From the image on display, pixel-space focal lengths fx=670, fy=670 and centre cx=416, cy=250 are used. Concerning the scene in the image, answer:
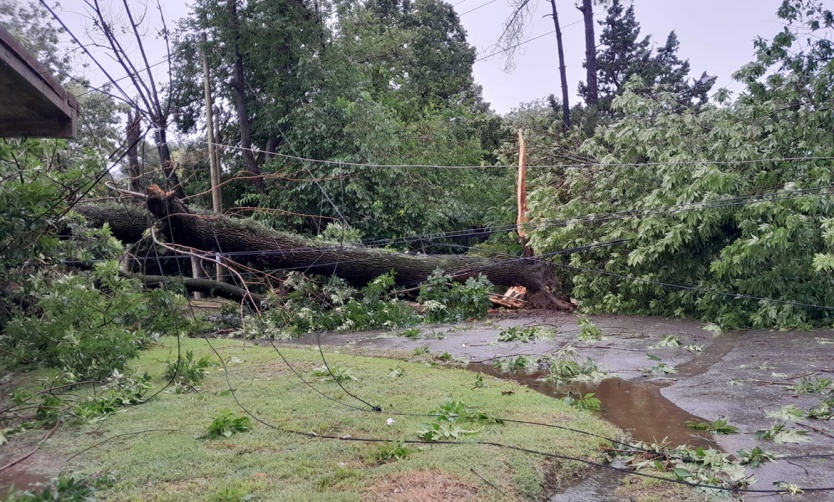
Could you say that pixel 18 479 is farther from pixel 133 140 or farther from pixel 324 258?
pixel 324 258

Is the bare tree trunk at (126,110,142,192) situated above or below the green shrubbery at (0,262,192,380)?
above

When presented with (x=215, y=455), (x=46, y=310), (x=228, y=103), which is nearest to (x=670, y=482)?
(x=215, y=455)

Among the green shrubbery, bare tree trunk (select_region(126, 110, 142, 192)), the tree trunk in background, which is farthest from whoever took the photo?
the green shrubbery

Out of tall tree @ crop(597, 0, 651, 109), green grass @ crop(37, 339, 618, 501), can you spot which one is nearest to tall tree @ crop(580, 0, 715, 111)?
tall tree @ crop(597, 0, 651, 109)

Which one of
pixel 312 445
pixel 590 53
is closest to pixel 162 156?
pixel 312 445

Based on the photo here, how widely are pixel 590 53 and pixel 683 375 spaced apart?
13838 millimetres

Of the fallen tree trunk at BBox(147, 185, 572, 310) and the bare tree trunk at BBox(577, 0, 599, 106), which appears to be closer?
the fallen tree trunk at BBox(147, 185, 572, 310)

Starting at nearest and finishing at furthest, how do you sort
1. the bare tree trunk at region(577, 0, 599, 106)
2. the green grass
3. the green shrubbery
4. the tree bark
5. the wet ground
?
the green grass < the wet ground < the green shrubbery < the tree bark < the bare tree trunk at region(577, 0, 599, 106)

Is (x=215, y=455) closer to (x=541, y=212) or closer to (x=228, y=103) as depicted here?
(x=541, y=212)

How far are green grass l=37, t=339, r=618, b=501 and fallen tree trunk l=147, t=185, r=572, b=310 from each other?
10.7 feet

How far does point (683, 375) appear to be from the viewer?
23.4 ft

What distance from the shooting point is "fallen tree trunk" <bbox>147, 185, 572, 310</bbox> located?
9.80 metres

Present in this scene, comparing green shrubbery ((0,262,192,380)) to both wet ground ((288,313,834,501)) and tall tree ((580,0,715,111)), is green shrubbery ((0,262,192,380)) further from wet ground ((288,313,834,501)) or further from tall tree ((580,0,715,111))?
tall tree ((580,0,715,111))

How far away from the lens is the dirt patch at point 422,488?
3.54 meters
